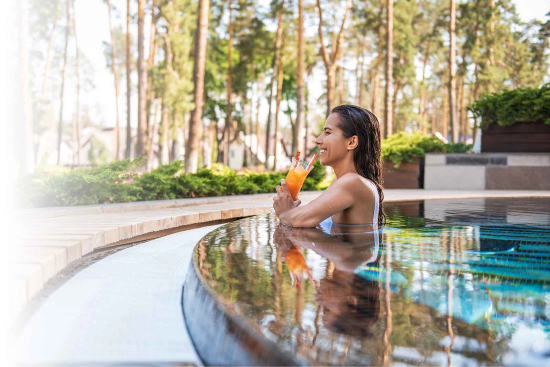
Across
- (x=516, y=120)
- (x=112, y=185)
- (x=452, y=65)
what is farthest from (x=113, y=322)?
(x=452, y=65)

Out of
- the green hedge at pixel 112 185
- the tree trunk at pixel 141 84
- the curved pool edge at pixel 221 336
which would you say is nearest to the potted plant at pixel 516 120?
the green hedge at pixel 112 185

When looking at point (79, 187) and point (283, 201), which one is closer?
point (283, 201)

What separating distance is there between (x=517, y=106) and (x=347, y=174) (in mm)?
11466

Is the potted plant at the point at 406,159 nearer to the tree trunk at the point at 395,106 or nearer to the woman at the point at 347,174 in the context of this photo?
the woman at the point at 347,174

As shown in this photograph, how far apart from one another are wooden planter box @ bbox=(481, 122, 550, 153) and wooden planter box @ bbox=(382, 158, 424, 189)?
2.01 m

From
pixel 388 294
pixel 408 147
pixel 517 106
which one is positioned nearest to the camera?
pixel 388 294

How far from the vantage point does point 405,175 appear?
50.8ft

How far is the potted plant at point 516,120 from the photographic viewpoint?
13.1 meters

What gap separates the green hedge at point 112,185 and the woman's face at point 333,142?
4690mm

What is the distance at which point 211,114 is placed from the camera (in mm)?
41312

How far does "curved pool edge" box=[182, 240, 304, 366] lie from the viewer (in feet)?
3.99

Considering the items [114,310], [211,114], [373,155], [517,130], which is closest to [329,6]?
[211,114]

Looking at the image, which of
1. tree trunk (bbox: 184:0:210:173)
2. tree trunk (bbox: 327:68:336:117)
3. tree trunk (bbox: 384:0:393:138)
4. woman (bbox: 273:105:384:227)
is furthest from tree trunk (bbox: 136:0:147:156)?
woman (bbox: 273:105:384:227)

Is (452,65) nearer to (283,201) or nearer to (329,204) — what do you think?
(283,201)
